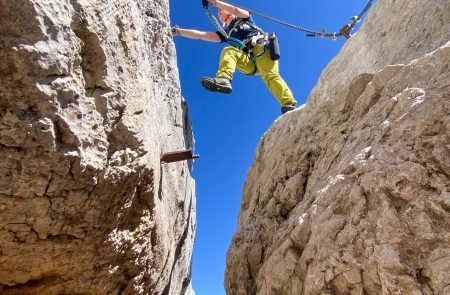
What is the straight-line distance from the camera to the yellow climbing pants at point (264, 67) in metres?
8.89

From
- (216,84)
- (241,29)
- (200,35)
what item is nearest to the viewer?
(216,84)

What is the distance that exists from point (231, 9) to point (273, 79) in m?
2.25

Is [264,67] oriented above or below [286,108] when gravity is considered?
above

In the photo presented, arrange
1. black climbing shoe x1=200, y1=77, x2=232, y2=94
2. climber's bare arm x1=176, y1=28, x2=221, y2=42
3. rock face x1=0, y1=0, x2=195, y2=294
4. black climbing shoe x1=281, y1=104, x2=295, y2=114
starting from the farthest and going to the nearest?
1. climber's bare arm x1=176, y1=28, x2=221, y2=42
2. black climbing shoe x1=281, y1=104, x2=295, y2=114
3. black climbing shoe x1=200, y1=77, x2=232, y2=94
4. rock face x1=0, y1=0, x2=195, y2=294

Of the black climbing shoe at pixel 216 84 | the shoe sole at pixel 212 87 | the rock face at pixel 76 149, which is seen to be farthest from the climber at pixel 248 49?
the rock face at pixel 76 149

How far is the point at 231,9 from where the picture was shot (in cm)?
943

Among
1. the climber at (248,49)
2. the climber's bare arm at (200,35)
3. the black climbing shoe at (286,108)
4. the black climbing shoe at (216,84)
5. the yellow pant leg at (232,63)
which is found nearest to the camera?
the black climbing shoe at (216,84)

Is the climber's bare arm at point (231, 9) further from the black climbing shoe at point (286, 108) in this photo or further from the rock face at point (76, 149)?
the rock face at point (76, 149)

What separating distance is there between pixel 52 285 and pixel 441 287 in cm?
421

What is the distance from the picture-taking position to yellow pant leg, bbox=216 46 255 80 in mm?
8328

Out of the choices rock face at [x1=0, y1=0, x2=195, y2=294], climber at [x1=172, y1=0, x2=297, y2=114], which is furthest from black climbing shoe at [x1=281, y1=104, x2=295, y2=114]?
rock face at [x1=0, y1=0, x2=195, y2=294]

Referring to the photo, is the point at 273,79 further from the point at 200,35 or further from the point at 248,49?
the point at 200,35

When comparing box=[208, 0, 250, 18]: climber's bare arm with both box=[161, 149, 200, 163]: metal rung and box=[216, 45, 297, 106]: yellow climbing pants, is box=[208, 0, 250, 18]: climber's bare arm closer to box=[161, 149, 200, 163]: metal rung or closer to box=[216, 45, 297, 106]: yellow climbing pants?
box=[216, 45, 297, 106]: yellow climbing pants

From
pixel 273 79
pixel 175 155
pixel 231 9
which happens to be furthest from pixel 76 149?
pixel 231 9
